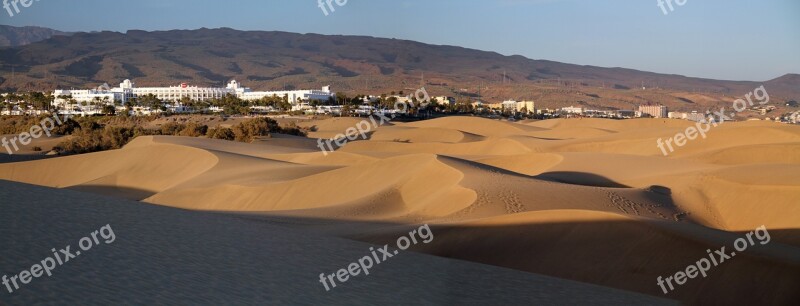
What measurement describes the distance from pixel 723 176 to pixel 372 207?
36.3 feet

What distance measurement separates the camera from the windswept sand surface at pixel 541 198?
47.2 feet

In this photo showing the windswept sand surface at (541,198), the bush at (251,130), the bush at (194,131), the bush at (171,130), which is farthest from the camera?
the bush at (171,130)

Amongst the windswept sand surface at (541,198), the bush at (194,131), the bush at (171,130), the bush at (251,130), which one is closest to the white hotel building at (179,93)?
the bush at (171,130)

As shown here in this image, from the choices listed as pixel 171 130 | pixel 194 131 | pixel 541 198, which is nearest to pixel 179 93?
pixel 171 130

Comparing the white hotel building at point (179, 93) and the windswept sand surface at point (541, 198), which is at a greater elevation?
the windswept sand surface at point (541, 198)

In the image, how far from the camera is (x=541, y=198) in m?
21.5

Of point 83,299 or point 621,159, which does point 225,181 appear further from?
point 83,299

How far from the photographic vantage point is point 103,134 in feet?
192

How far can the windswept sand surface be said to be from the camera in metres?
14.4

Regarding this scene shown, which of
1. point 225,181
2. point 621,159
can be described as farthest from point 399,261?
point 621,159

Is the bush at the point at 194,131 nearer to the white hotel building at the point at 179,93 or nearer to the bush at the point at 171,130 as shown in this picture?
the bush at the point at 171,130

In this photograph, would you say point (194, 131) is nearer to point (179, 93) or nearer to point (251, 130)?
point (251, 130)

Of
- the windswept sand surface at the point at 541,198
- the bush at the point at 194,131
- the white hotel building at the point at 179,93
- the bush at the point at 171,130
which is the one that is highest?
the windswept sand surface at the point at 541,198

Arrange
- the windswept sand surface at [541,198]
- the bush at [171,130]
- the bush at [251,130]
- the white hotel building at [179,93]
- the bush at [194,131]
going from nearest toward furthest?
1. the windswept sand surface at [541,198]
2. the bush at [251,130]
3. the bush at [194,131]
4. the bush at [171,130]
5. the white hotel building at [179,93]
